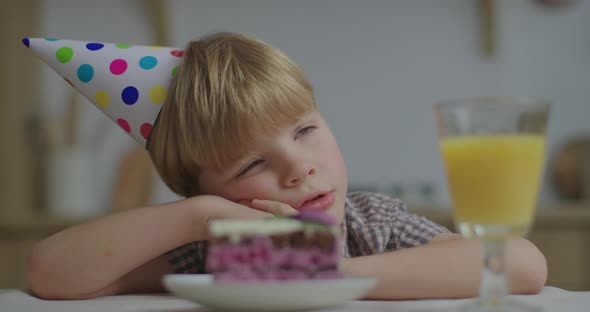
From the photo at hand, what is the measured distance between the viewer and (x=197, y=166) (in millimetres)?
1155

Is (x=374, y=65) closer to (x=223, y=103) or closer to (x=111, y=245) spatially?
(x=223, y=103)

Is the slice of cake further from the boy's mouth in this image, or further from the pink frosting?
the boy's mouth

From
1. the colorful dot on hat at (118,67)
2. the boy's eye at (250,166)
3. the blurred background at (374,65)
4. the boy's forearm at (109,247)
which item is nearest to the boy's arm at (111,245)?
the boy's forearm at (109,247)

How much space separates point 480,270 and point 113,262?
48cm

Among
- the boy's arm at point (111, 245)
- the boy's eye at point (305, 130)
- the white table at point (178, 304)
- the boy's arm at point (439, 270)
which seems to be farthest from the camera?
the boy's eye at point (305, 130)

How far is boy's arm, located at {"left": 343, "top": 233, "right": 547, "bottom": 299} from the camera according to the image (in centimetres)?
88

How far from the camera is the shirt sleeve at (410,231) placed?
118 centimetres

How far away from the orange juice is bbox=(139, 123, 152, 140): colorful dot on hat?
22.8 inches

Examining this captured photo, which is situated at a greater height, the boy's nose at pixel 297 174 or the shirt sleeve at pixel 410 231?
the boy's nose at pixel 297 174

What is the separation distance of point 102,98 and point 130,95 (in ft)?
0.17

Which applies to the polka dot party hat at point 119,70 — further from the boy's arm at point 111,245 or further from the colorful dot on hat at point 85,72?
the boy's arm at point 111,245

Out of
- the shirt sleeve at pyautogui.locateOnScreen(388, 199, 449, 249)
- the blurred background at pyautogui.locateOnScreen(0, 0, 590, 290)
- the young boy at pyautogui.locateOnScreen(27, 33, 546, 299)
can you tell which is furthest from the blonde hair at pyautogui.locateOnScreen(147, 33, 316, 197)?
the blurred background at pyautogui.locateOnScreen(0, 0, 590, 290)

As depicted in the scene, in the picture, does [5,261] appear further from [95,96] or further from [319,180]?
[319,180]

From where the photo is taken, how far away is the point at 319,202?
1.07m
